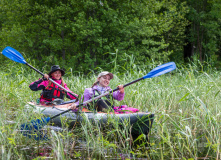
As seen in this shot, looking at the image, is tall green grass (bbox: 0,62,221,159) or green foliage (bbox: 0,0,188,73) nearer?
tall green grass (bbox: 0,62,221,159)

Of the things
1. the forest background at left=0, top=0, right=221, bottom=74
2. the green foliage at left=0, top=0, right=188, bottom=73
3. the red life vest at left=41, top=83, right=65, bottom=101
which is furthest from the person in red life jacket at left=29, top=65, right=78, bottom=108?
the green foliage at left=0, top=0, right=188, bottom=73

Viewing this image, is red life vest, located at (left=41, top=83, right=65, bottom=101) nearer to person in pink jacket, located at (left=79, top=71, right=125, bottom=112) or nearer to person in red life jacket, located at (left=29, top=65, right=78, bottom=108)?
person in red life jacket, located at (left=29, top=65, right=78, bottom=108)

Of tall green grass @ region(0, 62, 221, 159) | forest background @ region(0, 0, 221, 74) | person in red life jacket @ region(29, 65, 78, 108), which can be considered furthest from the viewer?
forest background @ region(0, 0, 221, 74)

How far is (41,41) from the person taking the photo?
11.6m

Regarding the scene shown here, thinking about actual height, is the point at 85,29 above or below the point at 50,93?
above

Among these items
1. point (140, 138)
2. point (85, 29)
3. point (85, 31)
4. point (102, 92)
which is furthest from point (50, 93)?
point (85, 29)

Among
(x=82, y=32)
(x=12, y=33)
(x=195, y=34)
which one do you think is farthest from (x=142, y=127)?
(x=195, y=34)

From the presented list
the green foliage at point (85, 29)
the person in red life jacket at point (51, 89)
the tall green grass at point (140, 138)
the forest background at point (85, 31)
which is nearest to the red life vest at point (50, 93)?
the person in red life jacket at point (51, 89)

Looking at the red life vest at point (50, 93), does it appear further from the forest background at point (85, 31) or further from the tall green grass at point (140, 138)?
the forest background at point (85, 31)

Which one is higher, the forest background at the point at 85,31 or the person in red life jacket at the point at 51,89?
the forest background at the point at 85,31

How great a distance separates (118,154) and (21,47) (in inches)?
386

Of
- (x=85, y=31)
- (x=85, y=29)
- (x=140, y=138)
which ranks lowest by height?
(x=140, y=138)

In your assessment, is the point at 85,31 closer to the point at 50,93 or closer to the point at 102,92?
the point at 50,93

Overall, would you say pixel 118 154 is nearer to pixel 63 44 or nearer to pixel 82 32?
pixel 82 32
